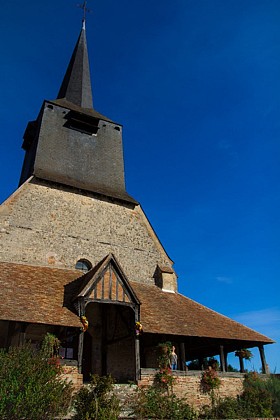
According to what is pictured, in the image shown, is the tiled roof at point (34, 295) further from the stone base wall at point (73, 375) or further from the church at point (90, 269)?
the stone base wall at point (73, 375)

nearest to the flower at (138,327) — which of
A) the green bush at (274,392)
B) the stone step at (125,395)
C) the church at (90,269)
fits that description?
the church at (90,269)

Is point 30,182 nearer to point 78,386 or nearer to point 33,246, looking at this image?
point 33,246

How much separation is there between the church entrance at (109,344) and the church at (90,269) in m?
0.04

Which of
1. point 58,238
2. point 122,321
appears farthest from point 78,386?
point 58,238

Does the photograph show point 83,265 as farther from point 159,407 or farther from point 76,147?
point 159,407

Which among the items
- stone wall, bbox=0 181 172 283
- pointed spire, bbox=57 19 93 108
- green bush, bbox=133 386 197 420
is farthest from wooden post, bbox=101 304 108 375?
pointed spire, bbox=57 19 93 108

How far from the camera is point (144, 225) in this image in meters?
18.6

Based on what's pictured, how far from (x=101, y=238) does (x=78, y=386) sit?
723cm

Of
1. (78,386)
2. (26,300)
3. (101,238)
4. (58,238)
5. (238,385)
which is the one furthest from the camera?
(101,238)

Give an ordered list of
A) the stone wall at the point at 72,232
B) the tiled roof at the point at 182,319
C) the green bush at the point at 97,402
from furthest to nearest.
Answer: the stone wall at the point at 72,232, the tiled roof at the point at 182,319, the green bush at the point at 97,402

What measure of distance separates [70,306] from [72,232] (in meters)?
4.53

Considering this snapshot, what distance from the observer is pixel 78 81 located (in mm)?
23469

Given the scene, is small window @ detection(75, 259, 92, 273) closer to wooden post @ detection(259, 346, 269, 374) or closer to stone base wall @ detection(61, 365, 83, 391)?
stone base wall @ detection(61, 365, 83, 391)

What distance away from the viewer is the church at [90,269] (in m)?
12.5
